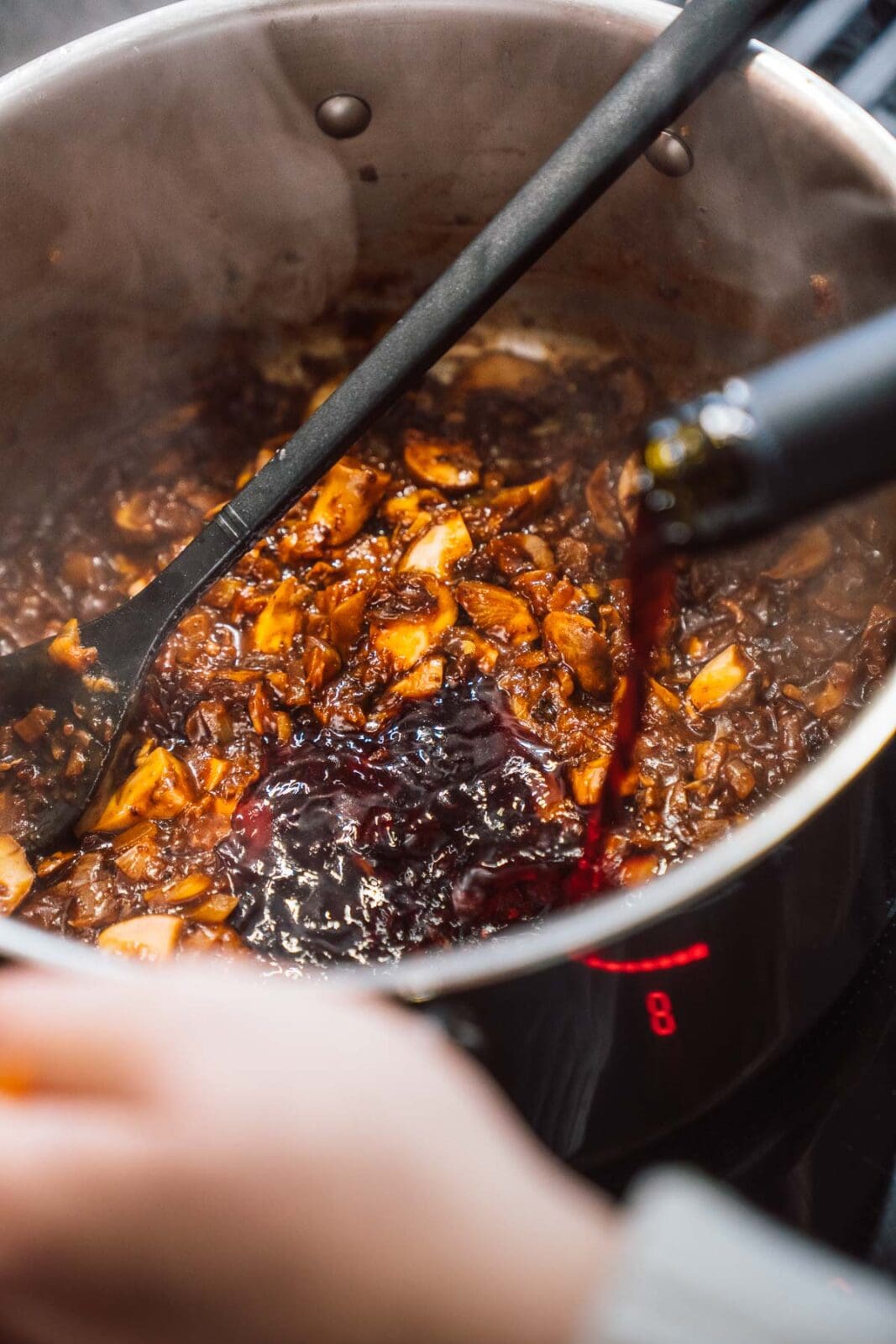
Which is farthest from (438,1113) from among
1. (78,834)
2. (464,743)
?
(78,834)

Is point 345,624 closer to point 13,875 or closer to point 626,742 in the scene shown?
point 626,742

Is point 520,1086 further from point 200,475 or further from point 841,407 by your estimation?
point 200,475

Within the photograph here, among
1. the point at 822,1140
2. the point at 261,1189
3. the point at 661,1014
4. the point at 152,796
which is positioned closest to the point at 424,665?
the point at 152,796

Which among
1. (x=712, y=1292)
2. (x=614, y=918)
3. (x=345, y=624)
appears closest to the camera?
(x=712, y=1292)

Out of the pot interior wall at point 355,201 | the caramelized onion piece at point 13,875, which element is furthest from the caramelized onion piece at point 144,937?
the pot interior wall at point 355,201

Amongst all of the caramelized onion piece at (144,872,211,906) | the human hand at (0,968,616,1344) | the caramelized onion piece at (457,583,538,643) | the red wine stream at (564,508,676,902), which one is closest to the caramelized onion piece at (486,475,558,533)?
the caramelized onion piece at (457,583,538,643)

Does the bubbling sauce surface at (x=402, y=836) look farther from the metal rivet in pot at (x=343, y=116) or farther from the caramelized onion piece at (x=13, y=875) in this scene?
the metal rivet in pot at (x=343, y=116)

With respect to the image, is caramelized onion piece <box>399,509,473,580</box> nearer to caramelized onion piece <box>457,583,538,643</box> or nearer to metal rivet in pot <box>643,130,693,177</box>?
caramelized onion piece <box>457,583,538,643</box>
